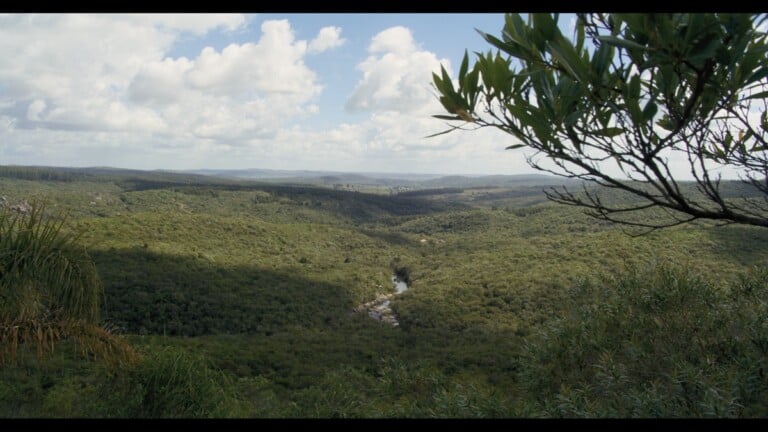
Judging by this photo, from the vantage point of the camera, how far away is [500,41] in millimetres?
2043

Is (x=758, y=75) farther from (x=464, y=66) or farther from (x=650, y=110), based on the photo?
(x=464, y=66)

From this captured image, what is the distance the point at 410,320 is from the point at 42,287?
1023 inches

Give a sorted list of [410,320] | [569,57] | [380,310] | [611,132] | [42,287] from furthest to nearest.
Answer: [380,310]
[410,320]
[42,287]
[611,132]
[569,57]

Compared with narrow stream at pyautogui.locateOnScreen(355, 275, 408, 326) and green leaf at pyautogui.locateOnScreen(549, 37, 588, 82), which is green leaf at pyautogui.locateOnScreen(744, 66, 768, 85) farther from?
narrow stream at pyautogui.locateOnScreen(355, 275, 408, 326)

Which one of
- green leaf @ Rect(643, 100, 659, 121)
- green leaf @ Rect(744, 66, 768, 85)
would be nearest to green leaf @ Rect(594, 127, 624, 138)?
green leaf @ Rect(643, 100, 659, 121)

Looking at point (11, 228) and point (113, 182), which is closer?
point (11, 228)

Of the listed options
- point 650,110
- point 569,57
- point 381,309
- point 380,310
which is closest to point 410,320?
point 380,310

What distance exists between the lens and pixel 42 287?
10.7 ft

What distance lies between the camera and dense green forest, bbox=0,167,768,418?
384 cm

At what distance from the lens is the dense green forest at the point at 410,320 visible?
384cm

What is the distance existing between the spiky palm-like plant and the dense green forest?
0.28 metres
